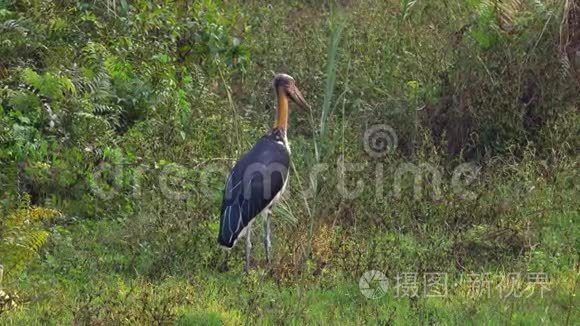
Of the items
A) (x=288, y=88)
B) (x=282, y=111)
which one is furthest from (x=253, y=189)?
(x=288, y=88)

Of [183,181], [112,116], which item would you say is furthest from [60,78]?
[183,181]

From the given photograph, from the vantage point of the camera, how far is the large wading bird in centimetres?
862

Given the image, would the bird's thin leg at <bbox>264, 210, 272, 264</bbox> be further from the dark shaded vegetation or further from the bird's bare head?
the bird's bare head

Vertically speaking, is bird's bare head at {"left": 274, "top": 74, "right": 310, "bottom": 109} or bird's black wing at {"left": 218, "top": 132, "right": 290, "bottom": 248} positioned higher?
bird's bare head at {"left": 274, "top": 74, "right": 310, "bottom": 109}

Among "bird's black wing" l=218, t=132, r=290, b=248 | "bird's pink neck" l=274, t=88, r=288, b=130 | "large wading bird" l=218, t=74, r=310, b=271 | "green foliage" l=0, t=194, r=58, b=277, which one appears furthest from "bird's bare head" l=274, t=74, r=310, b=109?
"green foliage" l=0, t=194, r=58, b=277

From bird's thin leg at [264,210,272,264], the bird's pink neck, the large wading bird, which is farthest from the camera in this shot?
the bird's pink neck

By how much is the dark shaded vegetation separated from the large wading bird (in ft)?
0.64

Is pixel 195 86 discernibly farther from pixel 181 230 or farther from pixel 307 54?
pixel 181 230

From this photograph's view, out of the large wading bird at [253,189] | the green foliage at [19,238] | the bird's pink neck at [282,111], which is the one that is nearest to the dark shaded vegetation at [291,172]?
the green foliage at [19,238]

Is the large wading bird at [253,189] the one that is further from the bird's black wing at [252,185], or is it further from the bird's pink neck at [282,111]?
the bird's pink neck at [282,111]

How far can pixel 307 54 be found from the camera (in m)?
13.1

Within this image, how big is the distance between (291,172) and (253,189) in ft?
4.77

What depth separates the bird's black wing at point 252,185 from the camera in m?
8.63

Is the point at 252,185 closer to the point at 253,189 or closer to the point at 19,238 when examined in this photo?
the point at 253,189
